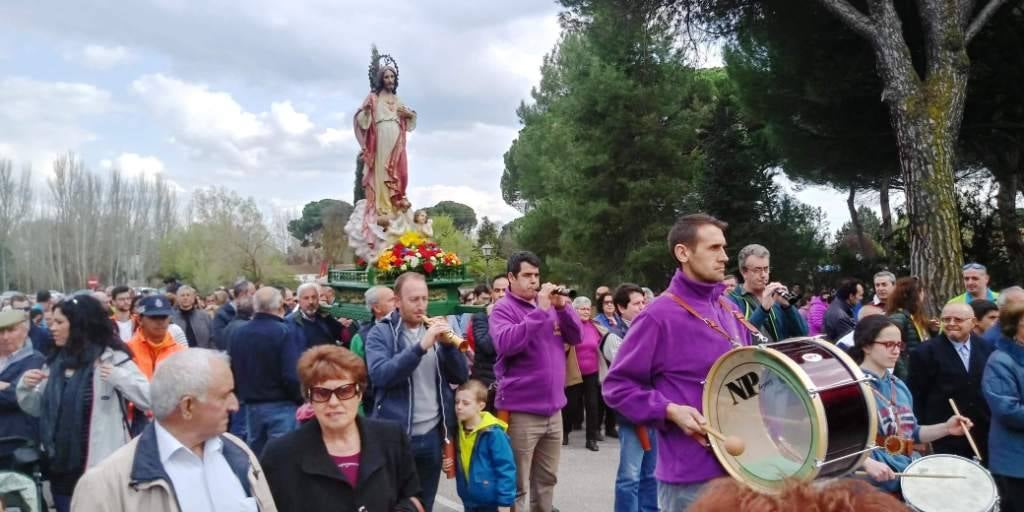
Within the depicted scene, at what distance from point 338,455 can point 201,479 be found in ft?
1.78

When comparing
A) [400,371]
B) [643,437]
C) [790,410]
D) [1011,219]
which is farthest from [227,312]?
[1011,219]

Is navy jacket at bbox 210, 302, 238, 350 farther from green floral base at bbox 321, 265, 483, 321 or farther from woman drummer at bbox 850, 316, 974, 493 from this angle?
woman drummer at bbox 850, 316, 974, 493

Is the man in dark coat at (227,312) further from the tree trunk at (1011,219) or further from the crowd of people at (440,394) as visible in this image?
the tree trunk at (1011,219)

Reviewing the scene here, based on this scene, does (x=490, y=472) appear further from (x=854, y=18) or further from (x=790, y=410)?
(x=854, y=18)

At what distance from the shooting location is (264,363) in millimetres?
6113

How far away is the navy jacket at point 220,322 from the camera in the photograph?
9841 mm

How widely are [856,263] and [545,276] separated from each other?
10741 millimetres

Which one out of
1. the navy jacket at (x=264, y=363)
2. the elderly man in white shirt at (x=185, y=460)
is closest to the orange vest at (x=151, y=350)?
the navy jacket at (x=264, y=363)

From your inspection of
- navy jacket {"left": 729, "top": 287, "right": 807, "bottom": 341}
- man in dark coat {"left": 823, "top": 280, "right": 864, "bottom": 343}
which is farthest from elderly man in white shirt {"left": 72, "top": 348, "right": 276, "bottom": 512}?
man in dark coat {"left": 823, "top": 280, "right": 864, "bottom": 343}

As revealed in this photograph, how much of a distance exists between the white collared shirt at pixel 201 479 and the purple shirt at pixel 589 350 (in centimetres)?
682

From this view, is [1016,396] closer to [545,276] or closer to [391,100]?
[391,100]

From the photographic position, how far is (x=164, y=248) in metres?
57.5

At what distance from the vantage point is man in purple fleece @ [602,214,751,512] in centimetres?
324

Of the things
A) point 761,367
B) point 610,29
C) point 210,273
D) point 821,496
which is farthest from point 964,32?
point 210,273
